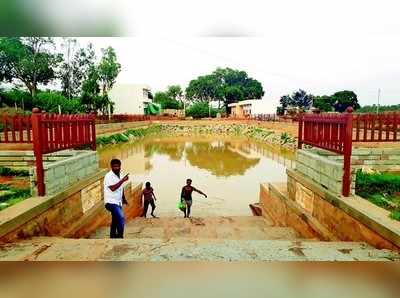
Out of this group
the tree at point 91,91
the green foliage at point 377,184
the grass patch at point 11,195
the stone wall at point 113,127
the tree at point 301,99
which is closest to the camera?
the grass patch at point 11,195

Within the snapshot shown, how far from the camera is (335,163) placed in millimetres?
5102

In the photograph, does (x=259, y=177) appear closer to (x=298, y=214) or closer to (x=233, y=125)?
(x=298, y=214)

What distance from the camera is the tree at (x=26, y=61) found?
30.8 m

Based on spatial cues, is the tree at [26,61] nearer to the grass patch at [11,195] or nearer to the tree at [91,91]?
the tree at [91,91]

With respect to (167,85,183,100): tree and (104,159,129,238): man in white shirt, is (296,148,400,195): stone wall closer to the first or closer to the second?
(104,159,129,238): man in white shirt

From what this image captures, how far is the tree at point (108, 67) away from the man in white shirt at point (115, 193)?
27068 millimetres

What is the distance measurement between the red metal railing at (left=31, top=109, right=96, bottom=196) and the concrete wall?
→ 347 millimetres

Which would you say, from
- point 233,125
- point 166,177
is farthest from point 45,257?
point 233,125

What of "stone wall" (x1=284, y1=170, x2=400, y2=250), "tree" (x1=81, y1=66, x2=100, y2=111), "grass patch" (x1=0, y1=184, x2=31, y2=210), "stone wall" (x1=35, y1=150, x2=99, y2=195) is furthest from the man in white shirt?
"tree" (x1=81, y1=66, x2=100, y2=111)

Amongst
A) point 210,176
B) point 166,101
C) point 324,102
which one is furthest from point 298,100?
point 210,176

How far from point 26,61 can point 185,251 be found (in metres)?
32.0

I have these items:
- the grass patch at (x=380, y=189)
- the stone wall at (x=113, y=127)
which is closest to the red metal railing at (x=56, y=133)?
the grass patch at (x=380, y=189)

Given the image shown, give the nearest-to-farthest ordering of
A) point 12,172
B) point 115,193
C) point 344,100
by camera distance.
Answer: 1. point 115,193
2. point 12,172
3. point 344,100

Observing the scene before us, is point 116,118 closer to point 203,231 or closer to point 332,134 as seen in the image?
point 203,231
